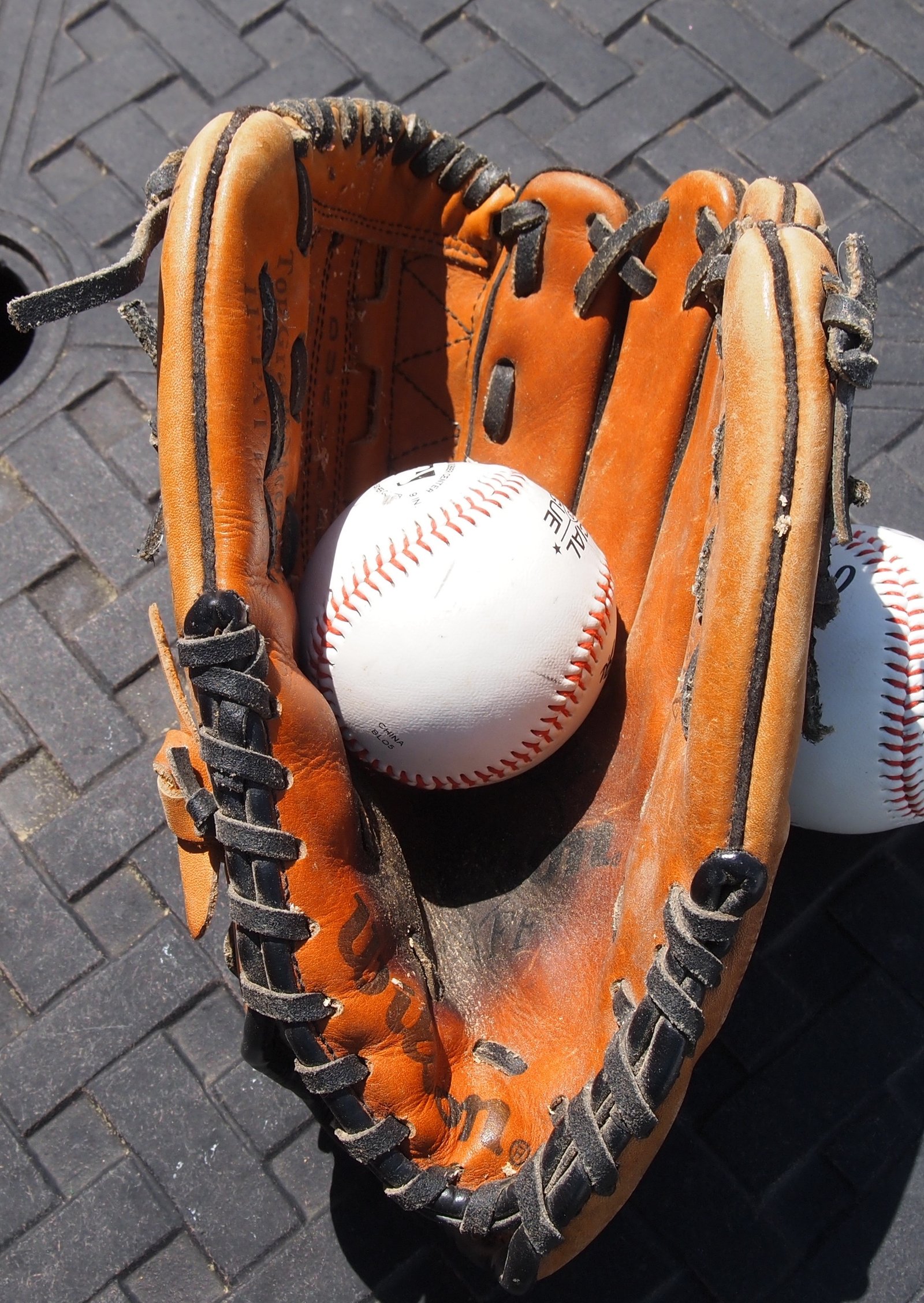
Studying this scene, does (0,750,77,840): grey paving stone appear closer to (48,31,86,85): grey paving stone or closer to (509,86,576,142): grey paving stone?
(48,31,86,85): grey paving stone

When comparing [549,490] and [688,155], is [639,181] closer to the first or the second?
[688,155]

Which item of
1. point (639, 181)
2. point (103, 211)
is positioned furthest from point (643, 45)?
point (103, 211)

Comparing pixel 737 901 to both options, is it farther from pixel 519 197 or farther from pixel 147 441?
pixel 147 441

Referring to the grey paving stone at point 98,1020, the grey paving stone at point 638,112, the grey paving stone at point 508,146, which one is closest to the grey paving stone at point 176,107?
the grey paving stone at point 508,146

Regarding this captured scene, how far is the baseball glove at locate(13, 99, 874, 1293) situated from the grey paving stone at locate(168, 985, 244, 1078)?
72cm

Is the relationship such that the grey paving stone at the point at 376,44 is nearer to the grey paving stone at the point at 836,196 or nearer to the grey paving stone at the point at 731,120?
the grey paving stone at the point at 731,120

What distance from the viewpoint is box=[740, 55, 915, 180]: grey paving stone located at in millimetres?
3090

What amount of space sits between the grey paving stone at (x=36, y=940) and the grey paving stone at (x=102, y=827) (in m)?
0.06

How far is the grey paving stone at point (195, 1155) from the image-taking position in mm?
2311

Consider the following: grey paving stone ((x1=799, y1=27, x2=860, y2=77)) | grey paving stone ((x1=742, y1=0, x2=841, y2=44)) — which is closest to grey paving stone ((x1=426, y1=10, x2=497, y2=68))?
grey paving stone ((x1=742, y1=0, x2=841, y2=44))

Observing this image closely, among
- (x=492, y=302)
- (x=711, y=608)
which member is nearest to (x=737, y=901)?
(x=711, y=608)

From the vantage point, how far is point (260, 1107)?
2.39 metres

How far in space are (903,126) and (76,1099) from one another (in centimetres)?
341

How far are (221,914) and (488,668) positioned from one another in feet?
3.67
